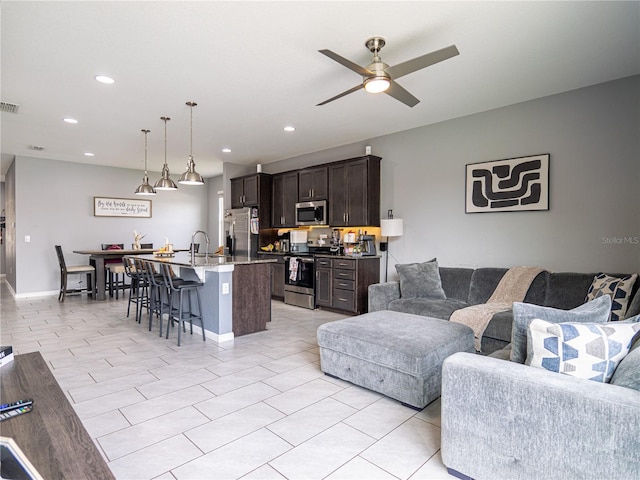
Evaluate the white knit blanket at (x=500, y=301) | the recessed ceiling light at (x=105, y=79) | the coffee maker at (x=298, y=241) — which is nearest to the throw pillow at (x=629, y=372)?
the white knit blanket at (x=500, y=301)

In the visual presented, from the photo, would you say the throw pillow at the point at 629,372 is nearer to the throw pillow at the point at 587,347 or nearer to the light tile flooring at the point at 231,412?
the throw pillow at the point at 587,347

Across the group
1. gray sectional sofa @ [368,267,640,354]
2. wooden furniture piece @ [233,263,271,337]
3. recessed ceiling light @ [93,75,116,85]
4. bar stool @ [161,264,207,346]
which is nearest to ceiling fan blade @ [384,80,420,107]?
gray sectional sofa @ [368,267,640,354]

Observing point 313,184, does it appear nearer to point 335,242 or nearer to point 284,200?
point 284,200

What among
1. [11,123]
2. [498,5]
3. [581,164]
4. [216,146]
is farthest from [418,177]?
[11,123]

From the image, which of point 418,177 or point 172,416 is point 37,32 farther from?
point 418,177

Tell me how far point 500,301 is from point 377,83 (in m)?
2.69

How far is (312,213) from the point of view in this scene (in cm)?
634

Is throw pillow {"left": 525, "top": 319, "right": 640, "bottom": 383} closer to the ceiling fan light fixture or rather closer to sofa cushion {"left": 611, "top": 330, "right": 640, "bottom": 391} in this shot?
sofa cushion {"left": 611, "top": 330, "right": 640, "bottom": 391}

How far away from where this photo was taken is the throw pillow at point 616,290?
3.04 m

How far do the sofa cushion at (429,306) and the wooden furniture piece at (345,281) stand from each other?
0.99 metres

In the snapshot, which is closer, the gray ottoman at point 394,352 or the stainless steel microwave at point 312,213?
the gray ottoman at point 394,352

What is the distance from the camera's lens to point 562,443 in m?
1.49

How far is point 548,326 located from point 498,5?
2147 mm

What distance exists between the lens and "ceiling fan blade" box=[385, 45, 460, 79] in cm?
240
